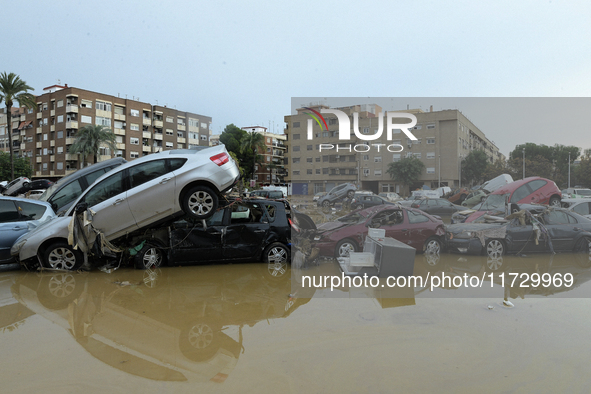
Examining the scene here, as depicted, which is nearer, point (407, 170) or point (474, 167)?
point (407, 170)

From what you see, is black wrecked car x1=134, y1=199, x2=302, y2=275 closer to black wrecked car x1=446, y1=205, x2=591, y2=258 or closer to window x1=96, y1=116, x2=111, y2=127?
black wrecked car x1=446, y1=205, x2=591, y2=258

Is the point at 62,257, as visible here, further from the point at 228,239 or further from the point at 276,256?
the point at 276,256

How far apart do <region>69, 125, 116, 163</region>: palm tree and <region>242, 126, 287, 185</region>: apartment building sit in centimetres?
3852

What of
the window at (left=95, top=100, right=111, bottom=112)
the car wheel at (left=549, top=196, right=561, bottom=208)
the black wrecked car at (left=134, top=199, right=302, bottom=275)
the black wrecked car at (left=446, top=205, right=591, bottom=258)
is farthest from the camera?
the window at (left=95, top=100, right=111, bottom=112)

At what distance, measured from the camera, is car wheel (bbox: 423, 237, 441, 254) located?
28.7 ft

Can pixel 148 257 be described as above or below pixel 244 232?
below

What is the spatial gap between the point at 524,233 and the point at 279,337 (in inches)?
276

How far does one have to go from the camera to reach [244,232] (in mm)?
7969

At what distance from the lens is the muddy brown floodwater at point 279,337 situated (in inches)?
137

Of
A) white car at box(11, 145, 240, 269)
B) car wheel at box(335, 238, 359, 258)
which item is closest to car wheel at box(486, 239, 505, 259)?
car wheel at box(335, 238, 359, 258)

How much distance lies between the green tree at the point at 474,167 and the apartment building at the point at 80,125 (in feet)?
172

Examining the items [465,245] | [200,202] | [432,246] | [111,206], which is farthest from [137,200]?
[465,245]

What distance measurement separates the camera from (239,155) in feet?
205

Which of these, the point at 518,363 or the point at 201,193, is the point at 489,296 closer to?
the point at 518,363
